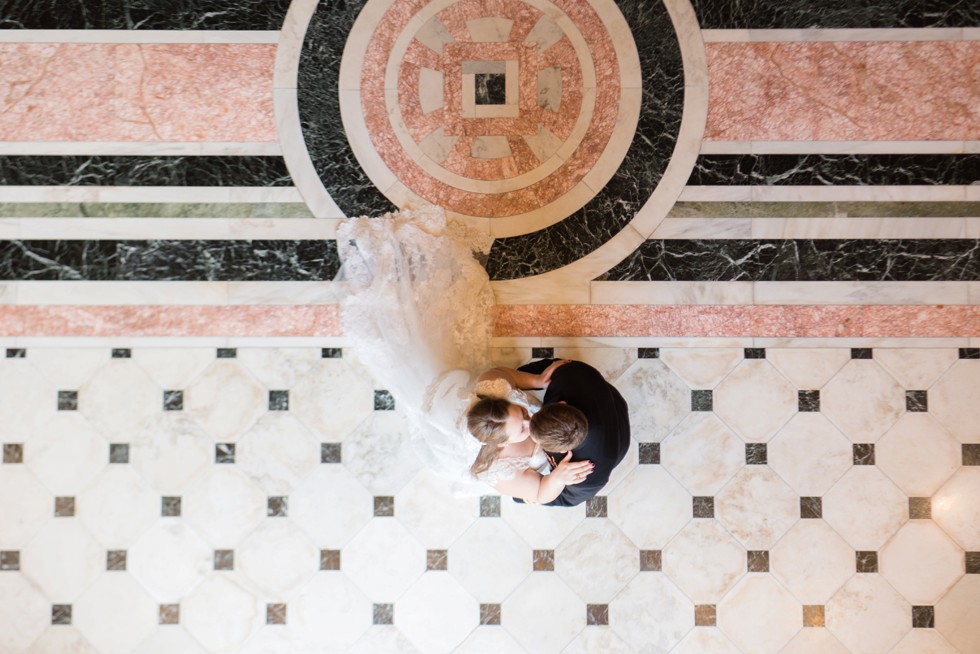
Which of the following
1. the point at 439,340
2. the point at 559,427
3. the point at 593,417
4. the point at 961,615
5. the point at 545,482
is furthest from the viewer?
the point at 961,615

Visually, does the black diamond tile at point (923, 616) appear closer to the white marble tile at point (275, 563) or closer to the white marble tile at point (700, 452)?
the white marble tile at point (700, 452)

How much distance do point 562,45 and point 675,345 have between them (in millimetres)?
1866

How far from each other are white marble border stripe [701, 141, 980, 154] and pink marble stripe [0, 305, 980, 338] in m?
0.91

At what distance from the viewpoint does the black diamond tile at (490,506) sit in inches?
146

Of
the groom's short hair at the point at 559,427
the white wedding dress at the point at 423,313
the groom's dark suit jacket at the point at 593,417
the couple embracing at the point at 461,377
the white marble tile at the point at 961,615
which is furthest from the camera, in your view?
the white marble tile at the point at 961,615

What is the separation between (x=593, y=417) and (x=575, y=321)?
3.02 feet

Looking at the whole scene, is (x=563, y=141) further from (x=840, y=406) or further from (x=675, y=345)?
(x=840, y=406)

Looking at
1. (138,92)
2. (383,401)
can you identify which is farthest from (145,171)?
(383,401)

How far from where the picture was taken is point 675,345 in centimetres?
372

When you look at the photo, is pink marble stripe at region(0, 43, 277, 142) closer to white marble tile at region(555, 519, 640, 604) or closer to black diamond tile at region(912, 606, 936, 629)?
white marble tile at region(555, 519, 640, 604)

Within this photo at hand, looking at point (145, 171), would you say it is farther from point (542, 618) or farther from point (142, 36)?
point (542, 618)

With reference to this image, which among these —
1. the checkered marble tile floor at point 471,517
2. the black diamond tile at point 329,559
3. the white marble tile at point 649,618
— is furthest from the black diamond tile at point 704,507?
the black diamond tile at point 329,559

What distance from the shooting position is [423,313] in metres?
3.35

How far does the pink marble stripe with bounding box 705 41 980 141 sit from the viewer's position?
372 cm
